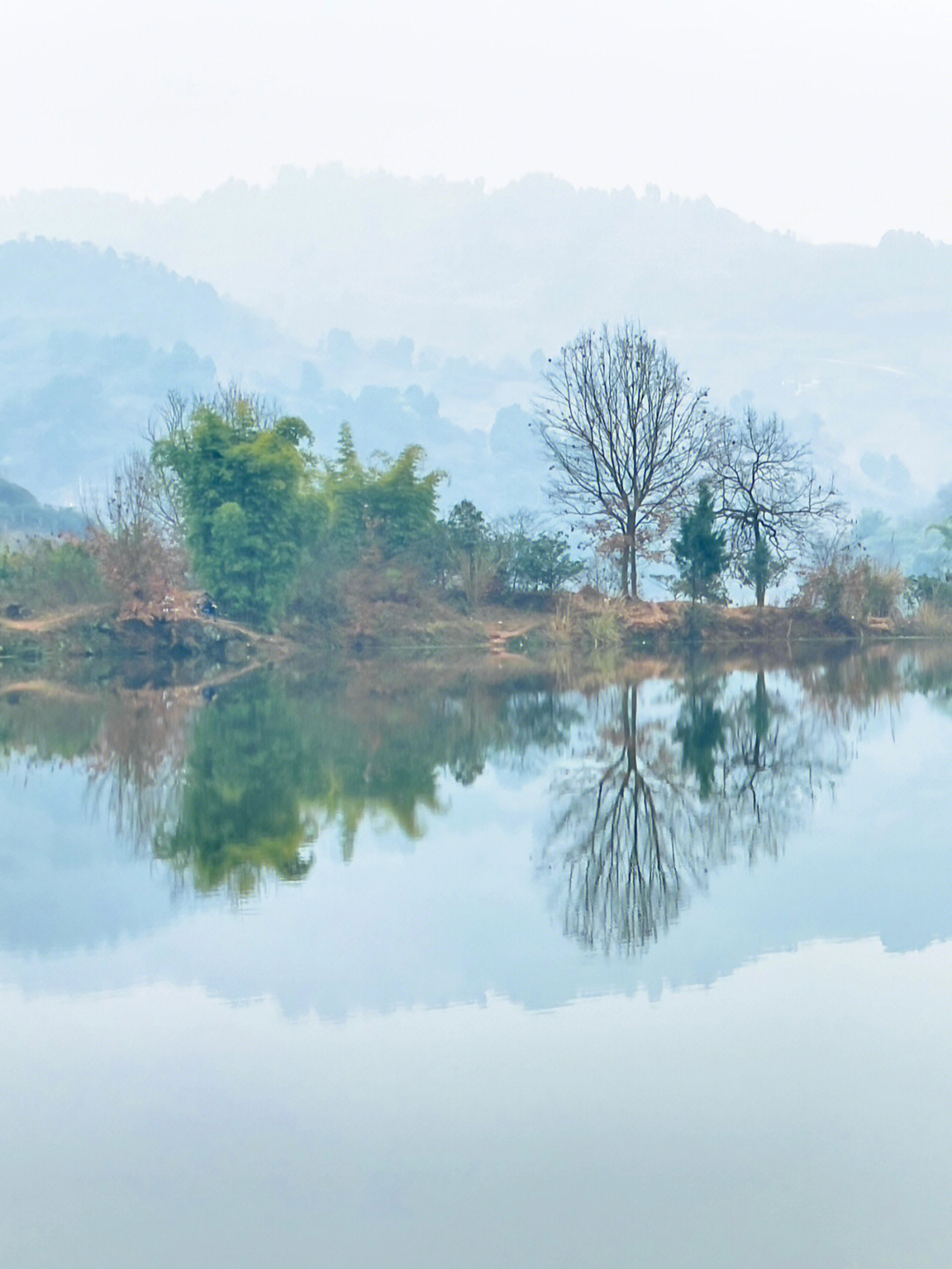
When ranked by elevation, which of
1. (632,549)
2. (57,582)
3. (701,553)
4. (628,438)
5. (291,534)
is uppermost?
(628,438)

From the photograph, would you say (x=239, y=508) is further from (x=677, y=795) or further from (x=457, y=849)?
(x=457, y=849)

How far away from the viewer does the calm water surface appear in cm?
359

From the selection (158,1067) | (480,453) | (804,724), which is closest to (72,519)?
(804,724)

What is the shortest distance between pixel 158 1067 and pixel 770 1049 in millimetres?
1837

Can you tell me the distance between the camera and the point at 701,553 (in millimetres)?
33906

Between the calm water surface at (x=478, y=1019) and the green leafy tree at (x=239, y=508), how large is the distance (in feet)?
64.9

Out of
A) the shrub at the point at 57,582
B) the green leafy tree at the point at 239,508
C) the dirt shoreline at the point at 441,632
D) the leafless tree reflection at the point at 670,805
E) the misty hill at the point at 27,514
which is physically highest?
the misty hill at the point at 27,514

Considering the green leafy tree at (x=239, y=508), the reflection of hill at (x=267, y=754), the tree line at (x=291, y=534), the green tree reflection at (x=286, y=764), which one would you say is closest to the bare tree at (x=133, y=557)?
the tree line at (x=291, y=534)

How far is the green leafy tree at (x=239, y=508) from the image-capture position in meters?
30.2

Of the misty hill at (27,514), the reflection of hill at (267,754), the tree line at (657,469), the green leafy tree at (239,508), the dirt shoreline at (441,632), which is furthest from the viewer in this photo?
the misty hill at (27,514)

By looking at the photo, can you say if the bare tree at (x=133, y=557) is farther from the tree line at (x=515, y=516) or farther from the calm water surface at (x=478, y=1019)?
the calm water surface at (x=478, y=1019)

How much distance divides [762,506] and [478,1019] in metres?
31.9

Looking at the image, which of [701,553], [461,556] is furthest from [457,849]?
[701,553]

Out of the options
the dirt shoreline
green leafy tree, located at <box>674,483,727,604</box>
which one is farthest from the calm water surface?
green leafy tree, located at <box>674,483,727,604</box>
